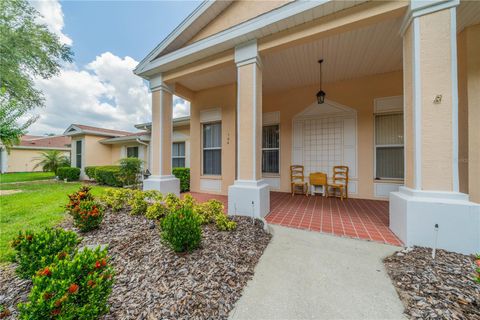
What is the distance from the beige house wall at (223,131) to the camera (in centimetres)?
609

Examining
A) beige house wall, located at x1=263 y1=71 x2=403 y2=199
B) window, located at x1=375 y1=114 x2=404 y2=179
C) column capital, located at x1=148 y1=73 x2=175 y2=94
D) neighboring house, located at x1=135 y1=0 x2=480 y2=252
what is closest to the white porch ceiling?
neighboring house, located at x1=135 y1=0 x2=480 y2=252

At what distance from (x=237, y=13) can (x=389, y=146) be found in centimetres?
552

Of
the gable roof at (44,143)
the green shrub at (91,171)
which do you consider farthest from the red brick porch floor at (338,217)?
the gable roof at (44,143)

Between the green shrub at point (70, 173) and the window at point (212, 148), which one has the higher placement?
the window at point (212, 148)

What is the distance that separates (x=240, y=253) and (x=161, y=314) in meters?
1.11

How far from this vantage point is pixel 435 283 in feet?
5.75

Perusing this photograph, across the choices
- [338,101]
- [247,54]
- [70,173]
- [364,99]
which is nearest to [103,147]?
[70,173]

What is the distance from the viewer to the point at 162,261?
2178 millimetres

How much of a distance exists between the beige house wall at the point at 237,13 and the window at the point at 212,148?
2.84m

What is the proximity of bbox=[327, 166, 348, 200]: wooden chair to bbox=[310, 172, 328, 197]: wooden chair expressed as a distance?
179 mm

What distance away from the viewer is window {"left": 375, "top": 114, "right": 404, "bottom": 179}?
202 inches

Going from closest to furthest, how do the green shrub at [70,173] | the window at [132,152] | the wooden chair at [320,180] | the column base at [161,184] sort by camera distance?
the column base at [161,184] < the wooden chair at [320,180] < the window at [132,152] < the green shrub at [70,173]

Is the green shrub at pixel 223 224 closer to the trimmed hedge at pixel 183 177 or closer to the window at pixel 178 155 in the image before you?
the trimmed hedge at pixel 183 177

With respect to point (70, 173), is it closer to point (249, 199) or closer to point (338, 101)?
point (249, 199)
